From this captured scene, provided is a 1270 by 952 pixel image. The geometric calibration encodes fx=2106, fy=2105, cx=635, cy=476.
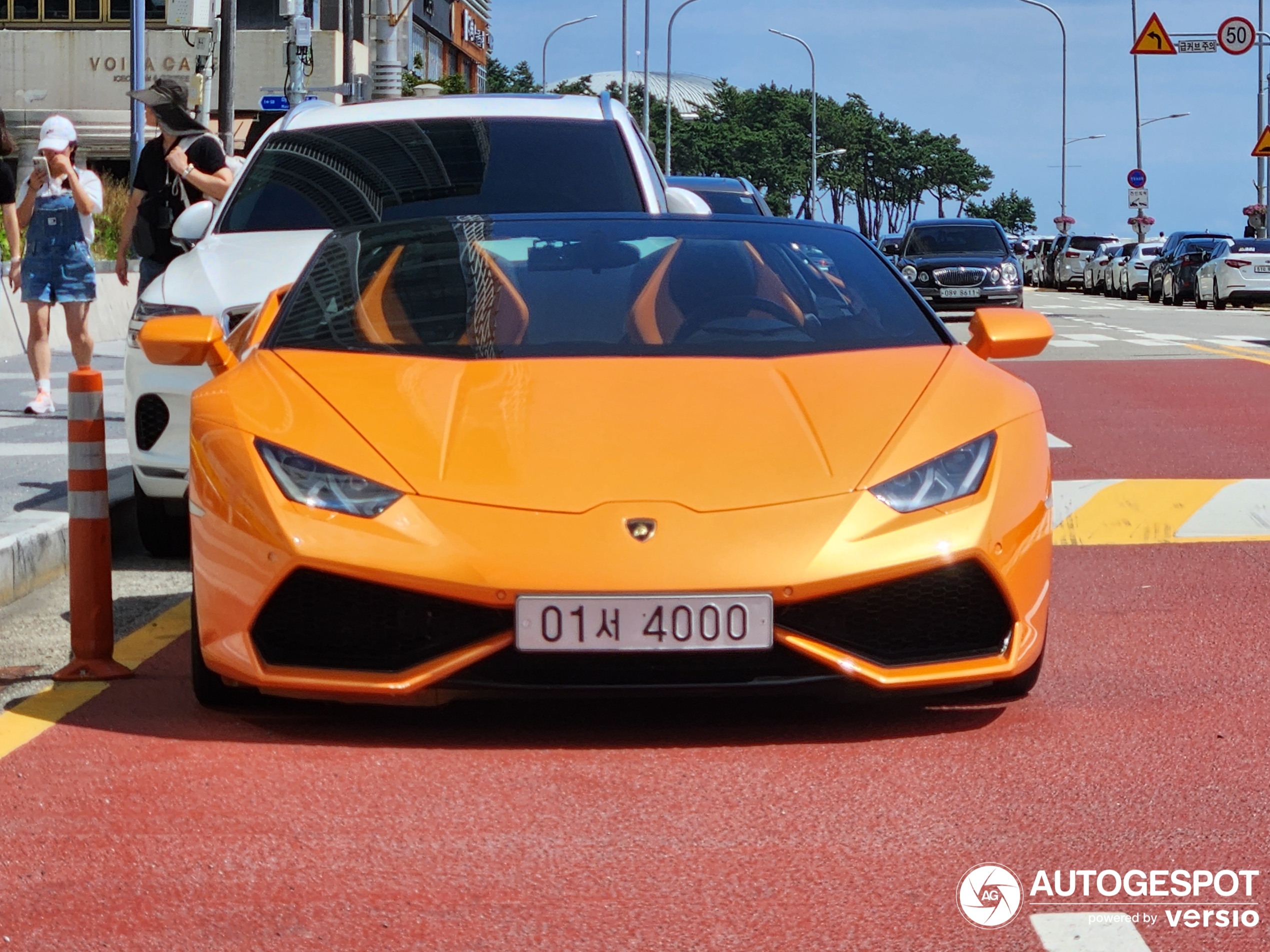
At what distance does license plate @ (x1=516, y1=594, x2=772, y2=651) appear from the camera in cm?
446

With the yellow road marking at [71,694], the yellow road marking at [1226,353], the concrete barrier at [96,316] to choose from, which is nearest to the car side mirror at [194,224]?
the yellow road marking at [71,694]

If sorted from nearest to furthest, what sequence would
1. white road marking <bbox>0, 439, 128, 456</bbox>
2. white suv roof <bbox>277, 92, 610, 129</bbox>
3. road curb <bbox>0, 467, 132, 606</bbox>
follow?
1. road curb <bbox>0, 467, 132, 606</bbox>
2. white suv roof <bbox>277, 92, 610, 129</bbox>
3. white road marking <bbox>0, 439, 128, 456</bbox>

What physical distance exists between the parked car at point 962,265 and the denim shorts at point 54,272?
1903 centimetres

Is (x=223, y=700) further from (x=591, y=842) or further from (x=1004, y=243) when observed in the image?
(x=1004, y=243)

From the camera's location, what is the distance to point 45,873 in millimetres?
3744

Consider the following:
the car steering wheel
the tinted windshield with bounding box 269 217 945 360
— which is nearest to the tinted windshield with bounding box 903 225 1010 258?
the tinted windshield with bounding box 269 217 945 360

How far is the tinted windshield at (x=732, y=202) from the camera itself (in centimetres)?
2034

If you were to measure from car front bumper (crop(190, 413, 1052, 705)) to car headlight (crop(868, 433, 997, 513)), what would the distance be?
0.03 meters

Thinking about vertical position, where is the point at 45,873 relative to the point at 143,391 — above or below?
below

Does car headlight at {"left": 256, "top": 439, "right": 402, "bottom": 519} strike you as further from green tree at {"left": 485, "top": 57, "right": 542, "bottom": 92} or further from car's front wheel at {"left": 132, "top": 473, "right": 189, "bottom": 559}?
green tree at {"left": 485, "top": 57, "right": 542, "bottom": 92}

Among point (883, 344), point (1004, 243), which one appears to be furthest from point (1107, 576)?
point (1004, 243)

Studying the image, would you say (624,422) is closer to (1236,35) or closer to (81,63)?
(1236,35)

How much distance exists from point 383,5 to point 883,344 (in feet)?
65.5

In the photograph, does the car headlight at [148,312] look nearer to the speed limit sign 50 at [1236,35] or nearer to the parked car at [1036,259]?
the speed limit sign 50 at [1236,35]
